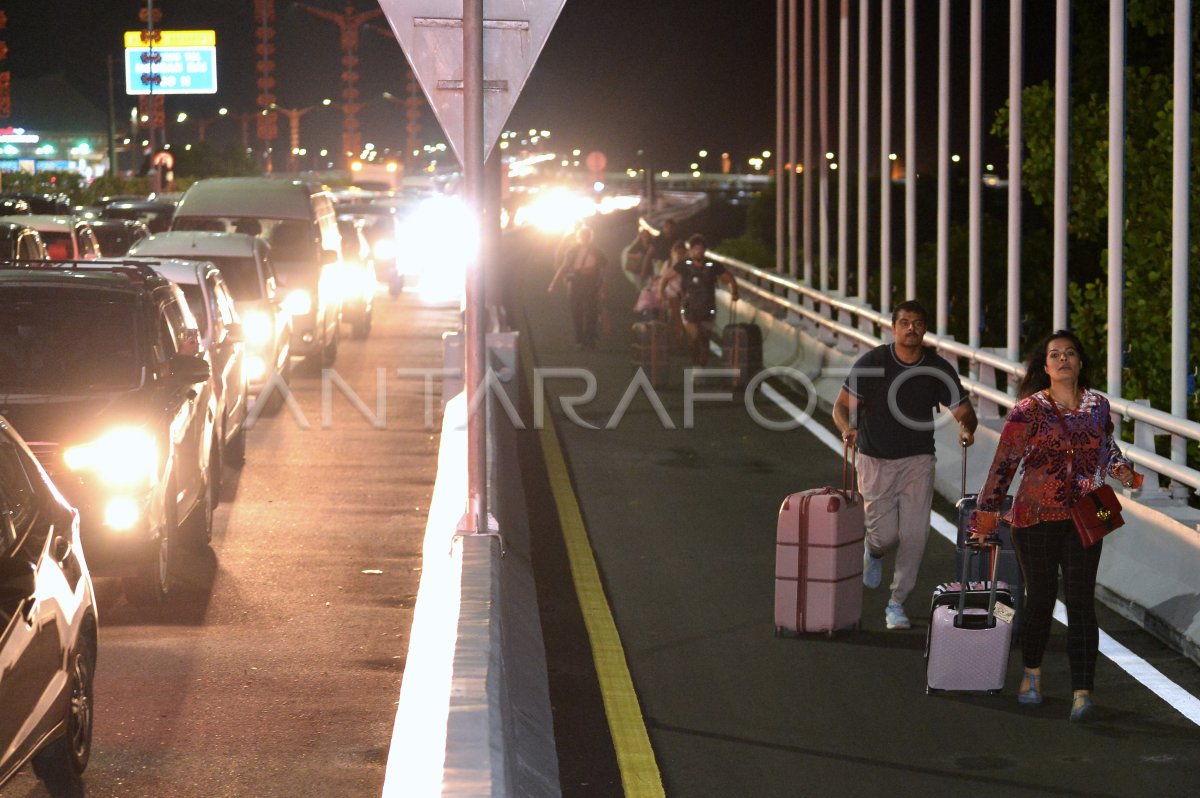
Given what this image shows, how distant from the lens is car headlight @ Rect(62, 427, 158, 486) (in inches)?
423

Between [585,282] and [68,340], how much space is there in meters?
17.5

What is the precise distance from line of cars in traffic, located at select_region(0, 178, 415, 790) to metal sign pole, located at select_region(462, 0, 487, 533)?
1781 mm

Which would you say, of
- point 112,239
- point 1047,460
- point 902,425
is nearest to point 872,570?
point 902,425

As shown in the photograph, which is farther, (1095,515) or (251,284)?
(251,284)

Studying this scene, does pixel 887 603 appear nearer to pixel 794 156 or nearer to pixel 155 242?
pixel 155 242

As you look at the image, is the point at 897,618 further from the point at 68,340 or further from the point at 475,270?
the point at 68,340

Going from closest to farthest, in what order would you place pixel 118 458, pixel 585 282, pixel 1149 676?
pixel 1149 676, pixel 118 458, pixel 585 282

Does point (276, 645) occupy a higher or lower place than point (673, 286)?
lower

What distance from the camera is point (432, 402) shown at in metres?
22.2

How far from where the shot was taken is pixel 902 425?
10672mm

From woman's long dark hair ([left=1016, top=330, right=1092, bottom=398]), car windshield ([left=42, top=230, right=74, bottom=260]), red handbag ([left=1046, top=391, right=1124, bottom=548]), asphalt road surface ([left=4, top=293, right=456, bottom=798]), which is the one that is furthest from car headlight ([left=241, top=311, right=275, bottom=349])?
red handbag ([left=1046, top=391, right=1124, bottom=548])

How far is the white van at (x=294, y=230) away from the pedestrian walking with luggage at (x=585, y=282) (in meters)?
3.72

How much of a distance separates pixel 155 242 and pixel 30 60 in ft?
413

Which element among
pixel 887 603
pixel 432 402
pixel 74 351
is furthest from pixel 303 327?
pixel 887 603
